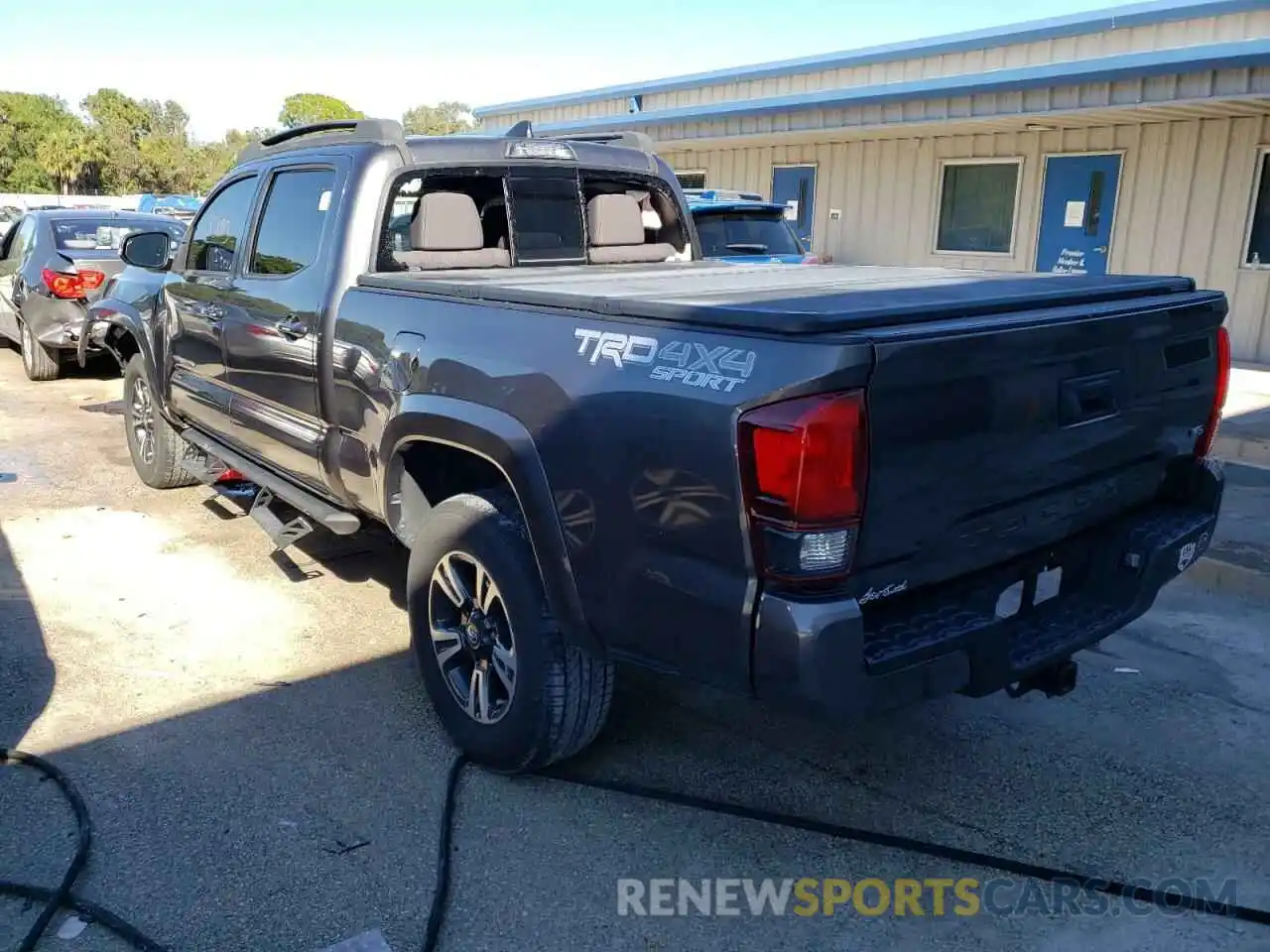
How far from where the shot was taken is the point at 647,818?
327cm

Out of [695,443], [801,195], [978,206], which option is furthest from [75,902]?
[801,195]

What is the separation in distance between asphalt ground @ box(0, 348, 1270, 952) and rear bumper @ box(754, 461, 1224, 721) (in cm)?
69

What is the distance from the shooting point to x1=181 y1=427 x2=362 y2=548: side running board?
169 inches

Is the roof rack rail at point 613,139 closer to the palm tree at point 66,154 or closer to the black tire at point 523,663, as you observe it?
the black tire at point 523,663

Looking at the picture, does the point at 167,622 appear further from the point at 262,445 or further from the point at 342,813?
the point at 342,813

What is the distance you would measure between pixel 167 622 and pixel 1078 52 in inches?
487

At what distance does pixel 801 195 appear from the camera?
15.5 metres

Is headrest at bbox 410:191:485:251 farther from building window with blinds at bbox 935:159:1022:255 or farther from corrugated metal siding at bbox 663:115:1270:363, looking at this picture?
building window with blinds at bbox 935:159:1022:255

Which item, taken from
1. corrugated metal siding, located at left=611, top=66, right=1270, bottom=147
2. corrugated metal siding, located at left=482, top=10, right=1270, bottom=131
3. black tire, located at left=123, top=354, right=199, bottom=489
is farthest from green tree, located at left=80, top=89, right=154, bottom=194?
black tire, located at left=123, top=354, right=199, bottom=489

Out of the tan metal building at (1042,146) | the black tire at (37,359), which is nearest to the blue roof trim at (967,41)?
the tan metal building at (1042,146)

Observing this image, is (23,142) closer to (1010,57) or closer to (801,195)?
(801,195)

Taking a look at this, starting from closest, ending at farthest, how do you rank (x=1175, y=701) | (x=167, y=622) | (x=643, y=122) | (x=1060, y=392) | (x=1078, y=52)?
(x=1060, y=392)
(x=1175, y=701)
(x=167, y=622)
(x=1078, y=52)
(x=643, y=122)

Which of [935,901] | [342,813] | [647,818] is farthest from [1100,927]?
[342,813]

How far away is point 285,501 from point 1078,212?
10.6m
